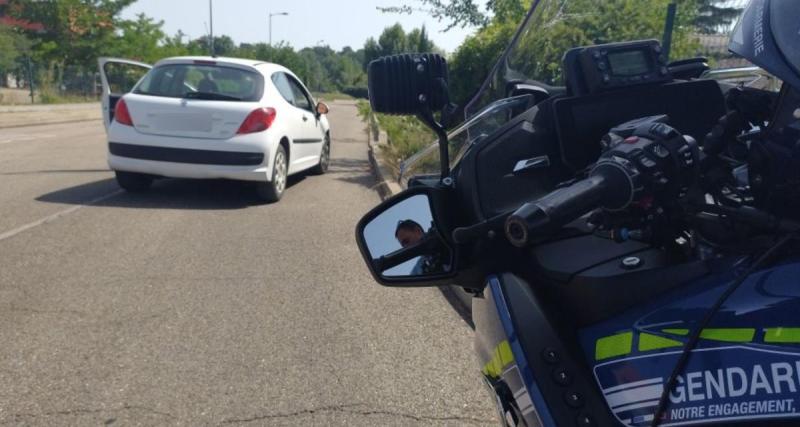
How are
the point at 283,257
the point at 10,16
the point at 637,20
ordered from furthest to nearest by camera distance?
the point at 10,16
the point at 283,257
the point at 637,20

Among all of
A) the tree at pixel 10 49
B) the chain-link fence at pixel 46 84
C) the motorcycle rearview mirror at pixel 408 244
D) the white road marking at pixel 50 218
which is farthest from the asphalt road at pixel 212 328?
the tree at pixel 10 49

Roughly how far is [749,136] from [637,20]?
0.92 metres

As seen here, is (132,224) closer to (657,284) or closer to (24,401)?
(24,401)

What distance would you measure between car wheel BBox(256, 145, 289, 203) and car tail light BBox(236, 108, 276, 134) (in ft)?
1.31

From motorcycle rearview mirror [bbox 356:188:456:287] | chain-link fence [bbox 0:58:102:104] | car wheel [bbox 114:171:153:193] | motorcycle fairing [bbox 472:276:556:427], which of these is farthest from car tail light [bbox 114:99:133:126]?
chain-link fence [bbox 0:58:102:104]

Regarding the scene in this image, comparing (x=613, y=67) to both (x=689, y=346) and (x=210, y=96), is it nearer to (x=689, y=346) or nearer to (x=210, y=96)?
(x=689, y=346)

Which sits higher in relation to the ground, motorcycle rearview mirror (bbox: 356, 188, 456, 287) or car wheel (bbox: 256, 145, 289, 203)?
motorcycle rearview mirror (bbox: 356, 188, 456, 287)

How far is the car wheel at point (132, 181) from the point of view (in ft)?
31.3

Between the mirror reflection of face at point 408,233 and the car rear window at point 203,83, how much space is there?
740 cm

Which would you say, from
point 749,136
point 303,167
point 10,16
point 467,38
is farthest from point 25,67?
point 749,136

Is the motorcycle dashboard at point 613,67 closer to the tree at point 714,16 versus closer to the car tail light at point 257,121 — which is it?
the tree at point 714,16

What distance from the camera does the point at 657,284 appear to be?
1617 mm

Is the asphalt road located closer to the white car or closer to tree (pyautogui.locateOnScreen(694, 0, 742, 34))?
the white car

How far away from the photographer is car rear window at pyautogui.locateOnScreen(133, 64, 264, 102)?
9.20 m
